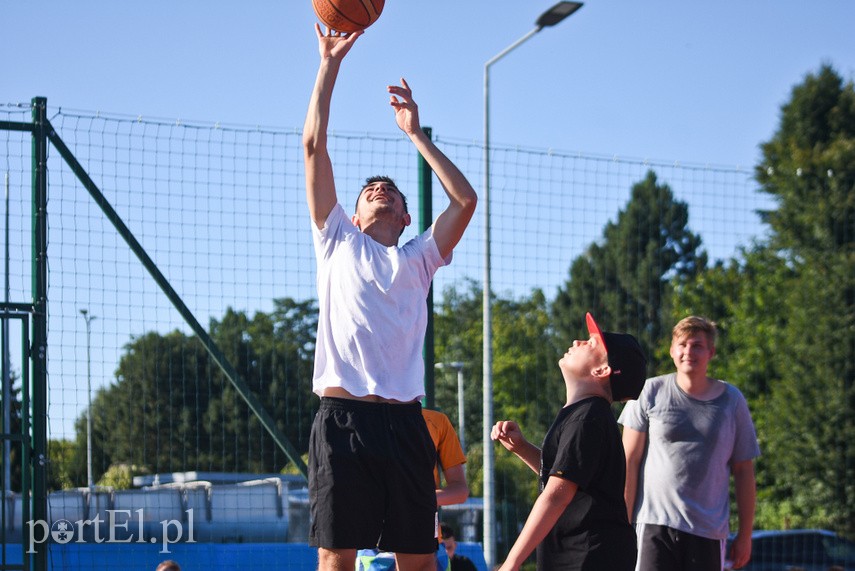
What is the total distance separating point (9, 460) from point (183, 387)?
1.07 m

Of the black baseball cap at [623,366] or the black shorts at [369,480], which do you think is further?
the black baseball cap at [623,366]

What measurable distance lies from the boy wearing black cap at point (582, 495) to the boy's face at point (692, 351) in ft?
4.80

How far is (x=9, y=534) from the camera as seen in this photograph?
5750 millimetres

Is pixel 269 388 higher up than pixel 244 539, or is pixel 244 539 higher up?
pixel 269 388

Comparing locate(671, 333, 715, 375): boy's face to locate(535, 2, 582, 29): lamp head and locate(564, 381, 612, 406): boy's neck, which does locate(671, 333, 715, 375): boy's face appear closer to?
locate(564, 381, 612, 406): boy's neck

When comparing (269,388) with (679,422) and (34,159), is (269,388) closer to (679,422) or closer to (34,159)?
(34,159)

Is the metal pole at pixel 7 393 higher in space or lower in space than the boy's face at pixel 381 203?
lower

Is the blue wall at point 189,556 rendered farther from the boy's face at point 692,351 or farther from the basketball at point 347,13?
the basketball at point 347,13

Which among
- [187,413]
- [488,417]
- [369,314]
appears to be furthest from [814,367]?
[369,314]

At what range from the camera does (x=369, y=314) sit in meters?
3.77

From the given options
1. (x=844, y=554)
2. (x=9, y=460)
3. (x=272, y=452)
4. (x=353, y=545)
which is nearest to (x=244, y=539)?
(x=272, y=452)

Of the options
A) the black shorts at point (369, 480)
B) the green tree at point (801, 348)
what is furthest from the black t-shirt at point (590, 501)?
the green tree at point (801, 348)

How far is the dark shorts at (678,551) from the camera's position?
5.30 m

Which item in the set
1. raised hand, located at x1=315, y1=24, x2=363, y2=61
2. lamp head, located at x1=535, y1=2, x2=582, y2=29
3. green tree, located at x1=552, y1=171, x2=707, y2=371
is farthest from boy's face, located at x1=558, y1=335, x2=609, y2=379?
lamp head, located at x1=535, y1=2, x2=582, y2=29
